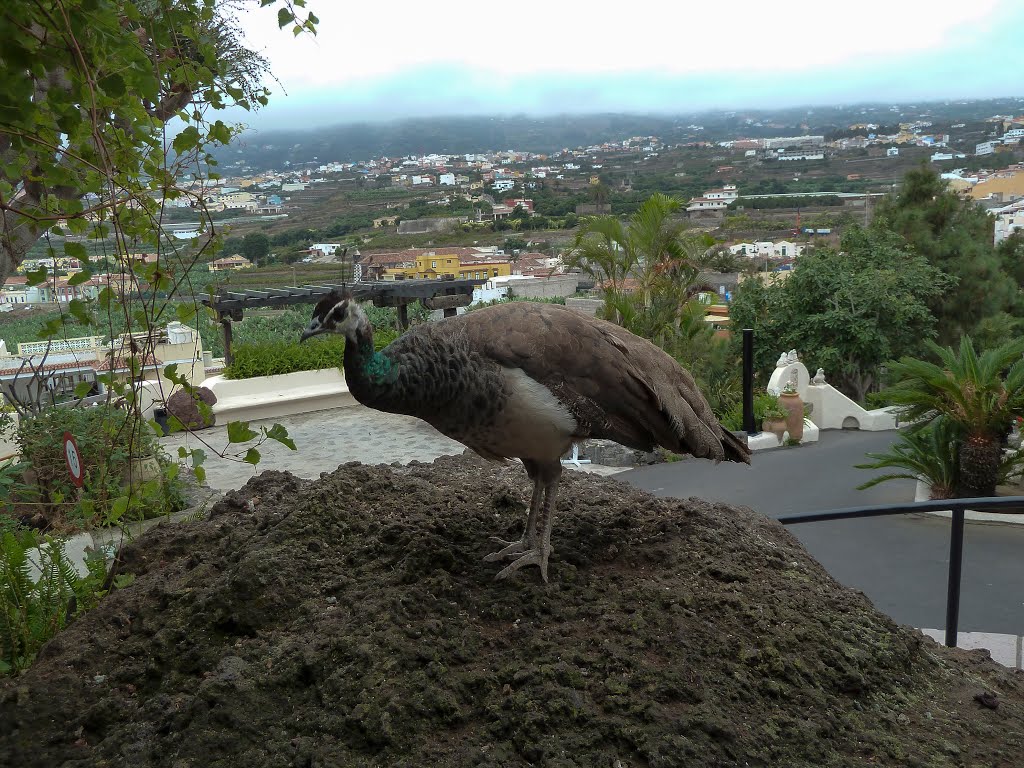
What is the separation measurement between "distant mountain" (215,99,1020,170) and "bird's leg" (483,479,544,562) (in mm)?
25376

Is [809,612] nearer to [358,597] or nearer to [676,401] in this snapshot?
[676,401]

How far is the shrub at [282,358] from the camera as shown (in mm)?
14281

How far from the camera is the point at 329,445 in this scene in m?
12.2

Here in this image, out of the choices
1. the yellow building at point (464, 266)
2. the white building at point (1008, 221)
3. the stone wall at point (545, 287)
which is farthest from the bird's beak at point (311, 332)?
the white building at point (1008, 221)

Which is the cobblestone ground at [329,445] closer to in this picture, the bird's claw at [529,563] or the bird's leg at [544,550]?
the bird's leg at [544,550]

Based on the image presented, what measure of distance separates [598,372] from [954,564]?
153 cm

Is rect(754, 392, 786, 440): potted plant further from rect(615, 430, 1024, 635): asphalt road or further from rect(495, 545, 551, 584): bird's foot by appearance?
rect(495, 545, 551, 584): bird's foot

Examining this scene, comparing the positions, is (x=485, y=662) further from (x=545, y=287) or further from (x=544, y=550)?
(x=545, y=287)

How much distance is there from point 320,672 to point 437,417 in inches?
34.7

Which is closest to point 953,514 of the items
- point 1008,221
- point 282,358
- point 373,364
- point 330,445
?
point 373,364

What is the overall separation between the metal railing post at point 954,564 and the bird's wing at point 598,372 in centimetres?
85

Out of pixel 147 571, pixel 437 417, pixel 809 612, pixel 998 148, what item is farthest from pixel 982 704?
pixel 998 148

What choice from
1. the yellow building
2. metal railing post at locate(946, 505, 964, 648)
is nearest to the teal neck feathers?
metal railing post at locate(946, 505, 964, 648)

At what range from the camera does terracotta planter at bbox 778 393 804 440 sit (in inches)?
528
